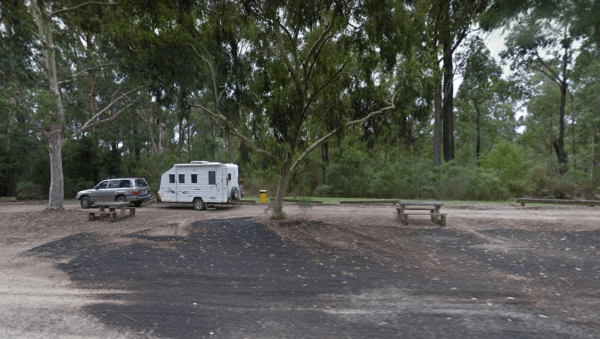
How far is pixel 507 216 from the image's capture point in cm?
1239

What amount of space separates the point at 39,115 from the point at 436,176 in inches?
860

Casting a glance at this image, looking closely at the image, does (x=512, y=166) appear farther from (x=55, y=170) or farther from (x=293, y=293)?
(x=55, y=170)

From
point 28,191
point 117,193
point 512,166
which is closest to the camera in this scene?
point 117,193

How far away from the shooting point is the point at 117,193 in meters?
17.2

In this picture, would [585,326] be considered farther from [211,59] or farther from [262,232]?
[211,59]

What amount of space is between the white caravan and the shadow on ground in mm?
7524

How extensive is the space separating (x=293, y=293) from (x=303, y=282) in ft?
1.64

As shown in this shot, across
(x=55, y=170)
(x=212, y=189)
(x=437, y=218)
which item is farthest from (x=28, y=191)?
(x=437, y=218)

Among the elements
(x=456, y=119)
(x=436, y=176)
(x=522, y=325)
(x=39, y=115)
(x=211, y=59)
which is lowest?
(x=522, y=325)

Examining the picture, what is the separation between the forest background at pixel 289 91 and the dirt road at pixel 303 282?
3169mm

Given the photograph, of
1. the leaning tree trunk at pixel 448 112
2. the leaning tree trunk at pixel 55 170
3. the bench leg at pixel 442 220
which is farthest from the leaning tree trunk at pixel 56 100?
the leaning tree trunk at pixel 448 112

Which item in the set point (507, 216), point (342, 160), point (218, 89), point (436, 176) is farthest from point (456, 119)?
point (218, 89)

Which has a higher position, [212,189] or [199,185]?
[199,185]

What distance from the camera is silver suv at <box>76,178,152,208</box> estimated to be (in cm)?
1716
